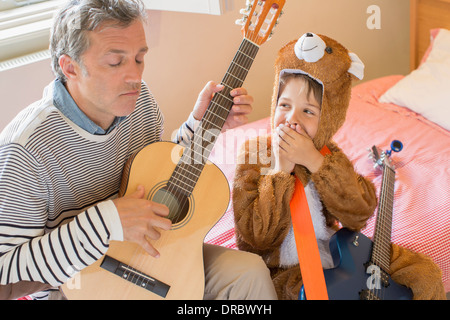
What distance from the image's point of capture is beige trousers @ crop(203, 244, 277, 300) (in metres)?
1.27

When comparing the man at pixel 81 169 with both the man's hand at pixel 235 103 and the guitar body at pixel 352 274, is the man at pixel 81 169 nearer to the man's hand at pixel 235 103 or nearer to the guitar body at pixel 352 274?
the man's hand at pixel 235 103

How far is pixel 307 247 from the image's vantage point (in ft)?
4.34

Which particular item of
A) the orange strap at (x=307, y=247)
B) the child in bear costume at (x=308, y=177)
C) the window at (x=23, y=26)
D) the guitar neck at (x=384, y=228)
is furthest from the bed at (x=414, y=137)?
the window at (x=23, y=26)

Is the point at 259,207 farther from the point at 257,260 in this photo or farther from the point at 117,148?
the point at 117,148

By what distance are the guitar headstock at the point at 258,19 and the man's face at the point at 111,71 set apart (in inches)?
11.9

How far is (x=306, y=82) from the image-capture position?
1.37 metres

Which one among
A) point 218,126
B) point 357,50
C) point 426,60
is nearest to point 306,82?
point 218,126

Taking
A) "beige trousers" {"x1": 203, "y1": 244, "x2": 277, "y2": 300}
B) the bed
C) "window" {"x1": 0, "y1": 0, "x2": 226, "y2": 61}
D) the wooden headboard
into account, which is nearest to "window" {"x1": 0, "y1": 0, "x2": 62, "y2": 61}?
"window" {"x1": 0, "y1": 0, "x2": 226, "y2": 61}

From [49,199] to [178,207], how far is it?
332 mm

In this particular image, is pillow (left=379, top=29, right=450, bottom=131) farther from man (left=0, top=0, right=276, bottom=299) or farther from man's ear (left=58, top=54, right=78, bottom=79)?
man's ear (left=58, top=54, right=78, bottom=79)

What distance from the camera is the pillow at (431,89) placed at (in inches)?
84.3

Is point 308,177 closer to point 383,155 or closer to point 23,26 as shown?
point 383,155
